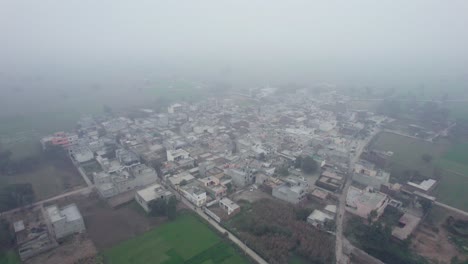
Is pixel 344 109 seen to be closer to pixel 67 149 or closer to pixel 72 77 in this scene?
pixel 67 149

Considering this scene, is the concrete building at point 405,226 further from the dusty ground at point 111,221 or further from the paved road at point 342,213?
the dusty ground at point 111,221

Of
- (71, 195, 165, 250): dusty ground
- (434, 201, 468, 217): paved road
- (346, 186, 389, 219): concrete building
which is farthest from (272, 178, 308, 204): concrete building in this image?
(434, 201, 468, 217): paved road

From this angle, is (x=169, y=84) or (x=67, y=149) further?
(x=169, y=84)

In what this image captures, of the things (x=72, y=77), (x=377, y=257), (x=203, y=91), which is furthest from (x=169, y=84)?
(x=377, y=257)

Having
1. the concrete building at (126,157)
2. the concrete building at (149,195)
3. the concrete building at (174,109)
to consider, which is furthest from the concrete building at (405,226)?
the concrete building at (174,109)

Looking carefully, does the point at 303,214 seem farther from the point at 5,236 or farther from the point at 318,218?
the point at 5,236

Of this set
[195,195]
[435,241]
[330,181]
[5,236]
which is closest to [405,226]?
[435,241]
